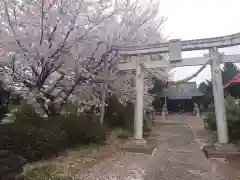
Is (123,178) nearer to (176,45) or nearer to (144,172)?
(144,172)

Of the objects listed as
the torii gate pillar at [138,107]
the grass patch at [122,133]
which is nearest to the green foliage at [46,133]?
the torii gate pillar at [138,107]

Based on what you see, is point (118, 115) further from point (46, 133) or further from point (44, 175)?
point (44, 175)

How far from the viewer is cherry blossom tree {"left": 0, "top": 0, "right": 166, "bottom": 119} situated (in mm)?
6328

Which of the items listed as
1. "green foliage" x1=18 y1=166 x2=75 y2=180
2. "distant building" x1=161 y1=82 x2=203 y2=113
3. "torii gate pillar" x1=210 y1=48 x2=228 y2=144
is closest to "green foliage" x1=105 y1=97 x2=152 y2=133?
"torii gate pillar" x1=210 y1=48 x2=228 y2=144

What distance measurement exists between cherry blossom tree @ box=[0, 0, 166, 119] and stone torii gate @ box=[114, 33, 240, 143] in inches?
45.0

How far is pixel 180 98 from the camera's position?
3291 cm

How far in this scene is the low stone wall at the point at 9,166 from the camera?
3.83 meters

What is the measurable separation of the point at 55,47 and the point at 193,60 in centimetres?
487

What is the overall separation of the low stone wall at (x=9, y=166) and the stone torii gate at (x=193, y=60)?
4.96 meters

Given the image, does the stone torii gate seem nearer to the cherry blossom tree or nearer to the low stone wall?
the cherry blossom tree

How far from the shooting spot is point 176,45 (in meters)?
8.27

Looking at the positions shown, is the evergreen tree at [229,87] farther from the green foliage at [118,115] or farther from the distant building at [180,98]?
the green foliage at [118,115]

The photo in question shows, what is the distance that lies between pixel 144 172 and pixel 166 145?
3.84 m

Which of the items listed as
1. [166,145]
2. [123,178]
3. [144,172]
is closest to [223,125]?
[166,145]
